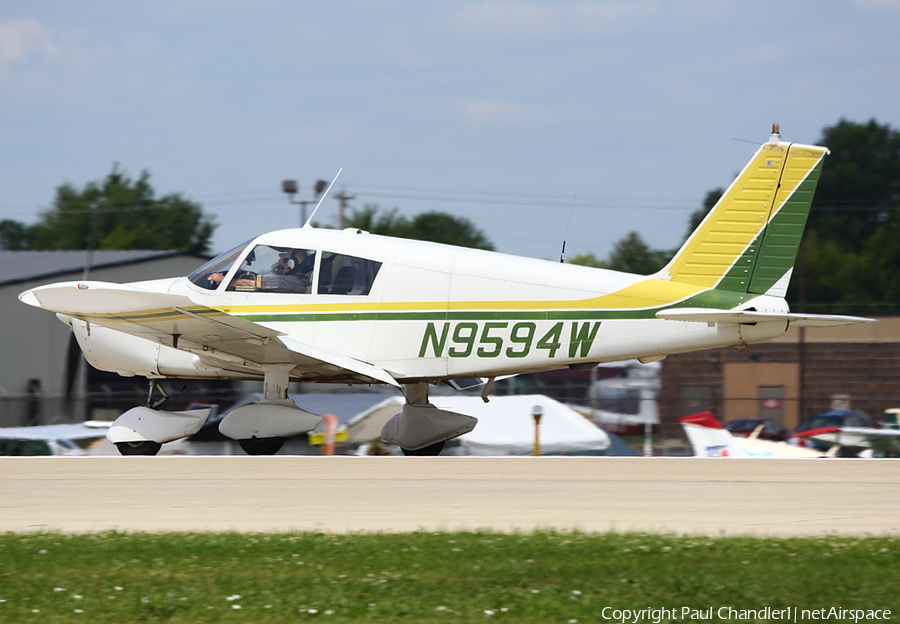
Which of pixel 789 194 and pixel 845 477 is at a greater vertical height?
pixel 789 194

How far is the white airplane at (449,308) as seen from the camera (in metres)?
11.6

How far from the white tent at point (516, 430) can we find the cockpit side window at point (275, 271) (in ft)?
→ 14.6

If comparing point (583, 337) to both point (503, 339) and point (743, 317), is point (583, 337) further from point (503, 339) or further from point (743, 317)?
point (743, 317)

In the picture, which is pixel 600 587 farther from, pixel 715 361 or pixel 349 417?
pixel 715 361

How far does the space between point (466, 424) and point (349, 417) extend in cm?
511

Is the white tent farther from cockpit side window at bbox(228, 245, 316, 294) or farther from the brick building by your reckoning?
the brick building

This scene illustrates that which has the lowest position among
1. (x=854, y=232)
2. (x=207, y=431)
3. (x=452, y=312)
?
(x=207, y=431)

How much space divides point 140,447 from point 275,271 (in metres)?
2.66

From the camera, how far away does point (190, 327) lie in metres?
11.5

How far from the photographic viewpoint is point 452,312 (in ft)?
39.4

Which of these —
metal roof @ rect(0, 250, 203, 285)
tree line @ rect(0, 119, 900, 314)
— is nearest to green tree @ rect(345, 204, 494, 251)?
tree line @ rect(0, 119, 900, 314)

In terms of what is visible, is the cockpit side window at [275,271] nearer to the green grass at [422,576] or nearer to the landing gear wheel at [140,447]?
the landing gear wheel at [140,447]

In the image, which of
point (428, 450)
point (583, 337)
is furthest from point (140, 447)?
point (583, 337)

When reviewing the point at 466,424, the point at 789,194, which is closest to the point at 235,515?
the point at 466,424
